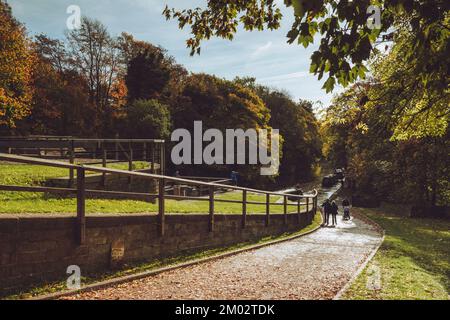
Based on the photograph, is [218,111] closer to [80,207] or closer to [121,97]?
[121,97]

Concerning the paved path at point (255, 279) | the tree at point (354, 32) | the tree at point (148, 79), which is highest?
the tree at point (148, 79)

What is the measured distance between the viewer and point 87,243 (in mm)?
6016

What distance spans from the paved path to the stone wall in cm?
68

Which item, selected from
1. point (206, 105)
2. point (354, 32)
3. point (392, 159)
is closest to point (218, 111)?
point (206, 105)

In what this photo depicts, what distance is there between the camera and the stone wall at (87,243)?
Answer: 4957 mm

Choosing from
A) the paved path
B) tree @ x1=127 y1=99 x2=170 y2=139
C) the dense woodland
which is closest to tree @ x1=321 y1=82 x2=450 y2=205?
the dense woodland

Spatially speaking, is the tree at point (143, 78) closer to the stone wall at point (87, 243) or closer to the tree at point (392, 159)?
the tree at point (392, 159)

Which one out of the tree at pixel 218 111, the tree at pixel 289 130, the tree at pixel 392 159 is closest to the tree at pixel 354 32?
the tree at pixel 392 159

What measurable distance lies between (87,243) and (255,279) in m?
3.27

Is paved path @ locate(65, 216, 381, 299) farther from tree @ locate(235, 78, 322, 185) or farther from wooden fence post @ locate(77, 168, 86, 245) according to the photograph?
tree @ locate(235, 78, 322, 185)

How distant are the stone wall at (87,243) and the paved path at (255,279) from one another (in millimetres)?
679

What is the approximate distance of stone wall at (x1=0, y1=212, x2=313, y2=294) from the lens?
16.3 ft
